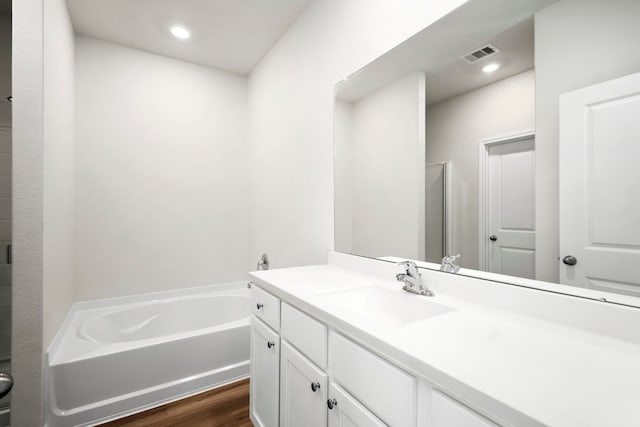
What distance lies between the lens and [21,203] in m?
1.38

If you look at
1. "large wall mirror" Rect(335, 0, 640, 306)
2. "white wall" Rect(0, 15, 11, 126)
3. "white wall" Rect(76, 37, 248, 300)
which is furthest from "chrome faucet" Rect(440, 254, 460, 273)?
"white wall" Rect(0, 15, 11, 126)

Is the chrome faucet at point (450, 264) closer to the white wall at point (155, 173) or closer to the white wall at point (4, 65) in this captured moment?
the white wall at point (155, 173)

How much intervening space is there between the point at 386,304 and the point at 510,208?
603 mm

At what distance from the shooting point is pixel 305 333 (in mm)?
1070

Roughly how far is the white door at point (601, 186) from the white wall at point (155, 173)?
274cm

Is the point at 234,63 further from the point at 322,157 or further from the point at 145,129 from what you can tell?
the point at 322,157

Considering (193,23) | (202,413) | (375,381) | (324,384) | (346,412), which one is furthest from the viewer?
(193,23)

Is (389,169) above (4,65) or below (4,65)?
below

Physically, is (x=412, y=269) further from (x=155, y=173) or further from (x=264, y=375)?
(x=155, y=173)

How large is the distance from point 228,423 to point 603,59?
226 centimetres

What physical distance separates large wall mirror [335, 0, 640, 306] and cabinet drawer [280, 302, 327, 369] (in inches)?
23.2

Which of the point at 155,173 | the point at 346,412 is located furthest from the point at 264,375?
the point at 155,173

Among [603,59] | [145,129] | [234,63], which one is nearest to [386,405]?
[603,59]

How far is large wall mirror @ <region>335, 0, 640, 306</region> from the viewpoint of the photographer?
2.61 ft
